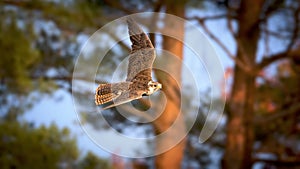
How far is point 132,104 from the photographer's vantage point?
63 cm

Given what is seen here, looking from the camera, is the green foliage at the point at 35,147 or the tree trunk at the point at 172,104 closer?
the tree trunk at the point at 172,104

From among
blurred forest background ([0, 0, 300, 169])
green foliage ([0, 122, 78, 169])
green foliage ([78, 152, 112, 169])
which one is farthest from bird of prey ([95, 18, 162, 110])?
green foliage ([78, 152, 112, 169])

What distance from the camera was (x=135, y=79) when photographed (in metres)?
0.62

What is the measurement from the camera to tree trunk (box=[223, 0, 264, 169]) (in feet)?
15.3

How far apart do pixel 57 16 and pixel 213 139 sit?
224cm

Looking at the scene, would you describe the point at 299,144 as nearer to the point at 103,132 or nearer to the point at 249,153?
the point at 249,153

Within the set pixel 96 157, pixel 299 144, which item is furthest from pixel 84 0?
pixel 299 144

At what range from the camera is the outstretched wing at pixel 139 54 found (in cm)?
63

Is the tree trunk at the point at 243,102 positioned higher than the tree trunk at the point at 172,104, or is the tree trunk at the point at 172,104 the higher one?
the tree trunk at the point at 243,102

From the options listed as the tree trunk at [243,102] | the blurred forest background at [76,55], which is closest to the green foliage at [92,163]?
the blurred forest background at [76,55]

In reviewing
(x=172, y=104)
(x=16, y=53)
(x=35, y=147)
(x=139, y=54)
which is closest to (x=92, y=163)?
(x=35, y=147)

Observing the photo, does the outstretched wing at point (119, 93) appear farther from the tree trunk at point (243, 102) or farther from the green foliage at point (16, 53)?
the tree trunk at point (243, 102)

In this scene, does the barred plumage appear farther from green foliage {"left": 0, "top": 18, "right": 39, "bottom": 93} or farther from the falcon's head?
green foliage {"left": 0, "top": 18, "right": 39, "bottom": 93}

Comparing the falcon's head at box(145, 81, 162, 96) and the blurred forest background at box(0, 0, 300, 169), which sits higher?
the blurred forest background at box(0, 0, 300, 169)
